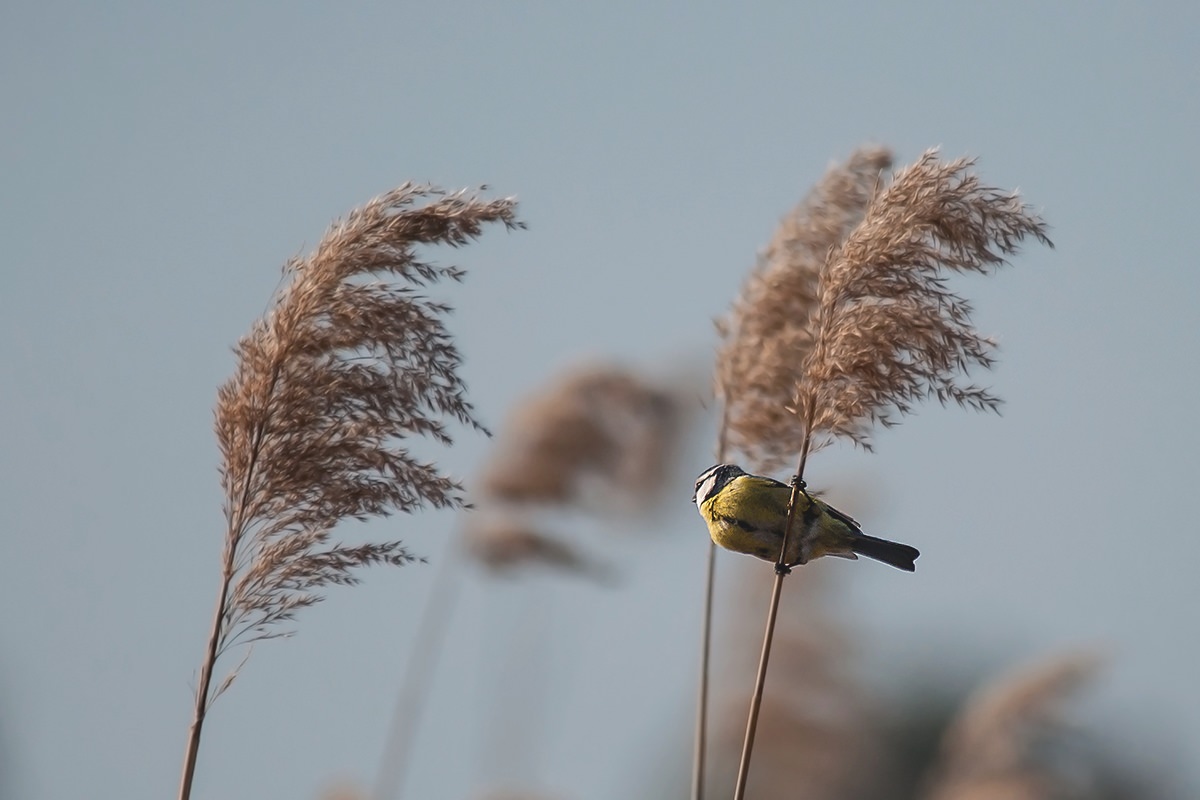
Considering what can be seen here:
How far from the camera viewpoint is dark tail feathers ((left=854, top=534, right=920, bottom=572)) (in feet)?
10.8

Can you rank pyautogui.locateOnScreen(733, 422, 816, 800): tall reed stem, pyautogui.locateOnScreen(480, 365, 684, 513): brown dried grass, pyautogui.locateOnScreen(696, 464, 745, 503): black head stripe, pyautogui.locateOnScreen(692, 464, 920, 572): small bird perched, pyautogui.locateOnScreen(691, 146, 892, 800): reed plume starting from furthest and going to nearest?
pyautogui.locateOnScreen(480, 365, 684, 513): brown dried grass < pyautogui.locateOnScreen(691, 146, 892, 800): reed plume < pyautogui.locateOnScreen(696, 464, 745, 503): black head stripe < pyautogui.locateOnScreen(692, 464, 920, 572): small bird perched < pyautogui.locateOnScreen(733, 422, 816, 800): tall reed stem

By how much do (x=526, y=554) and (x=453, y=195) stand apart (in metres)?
3.18

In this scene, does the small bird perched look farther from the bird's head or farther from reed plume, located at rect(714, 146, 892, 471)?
reed plume, located at rect(714, 146, 892, 471)

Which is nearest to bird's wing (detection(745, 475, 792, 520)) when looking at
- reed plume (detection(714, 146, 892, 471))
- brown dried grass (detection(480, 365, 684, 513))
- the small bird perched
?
the small bird perched

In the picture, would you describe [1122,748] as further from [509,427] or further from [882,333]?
[882,333]

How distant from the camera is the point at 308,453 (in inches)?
149

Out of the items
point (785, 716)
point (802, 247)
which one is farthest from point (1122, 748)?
point (802, 247)

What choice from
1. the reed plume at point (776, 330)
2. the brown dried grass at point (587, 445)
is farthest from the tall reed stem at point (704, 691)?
the brown dried grass at point (587, 445)

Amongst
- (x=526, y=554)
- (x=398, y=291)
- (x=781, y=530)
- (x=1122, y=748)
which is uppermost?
(x=1122, y=748)

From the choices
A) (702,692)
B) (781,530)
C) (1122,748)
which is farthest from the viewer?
(1122,748)

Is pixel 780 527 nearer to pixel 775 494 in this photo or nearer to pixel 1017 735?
pixel 775 494

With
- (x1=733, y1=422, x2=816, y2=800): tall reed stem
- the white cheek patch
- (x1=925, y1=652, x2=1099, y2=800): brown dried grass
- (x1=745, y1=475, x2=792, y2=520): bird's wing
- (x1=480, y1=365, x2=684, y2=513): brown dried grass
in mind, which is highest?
(x1=480, y1=365, x2=684, y2=513): brown dried grass

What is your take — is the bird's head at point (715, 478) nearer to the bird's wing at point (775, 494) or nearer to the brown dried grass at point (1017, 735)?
the bird's wing at point (775, 494)

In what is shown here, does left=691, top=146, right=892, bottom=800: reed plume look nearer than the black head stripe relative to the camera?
No
